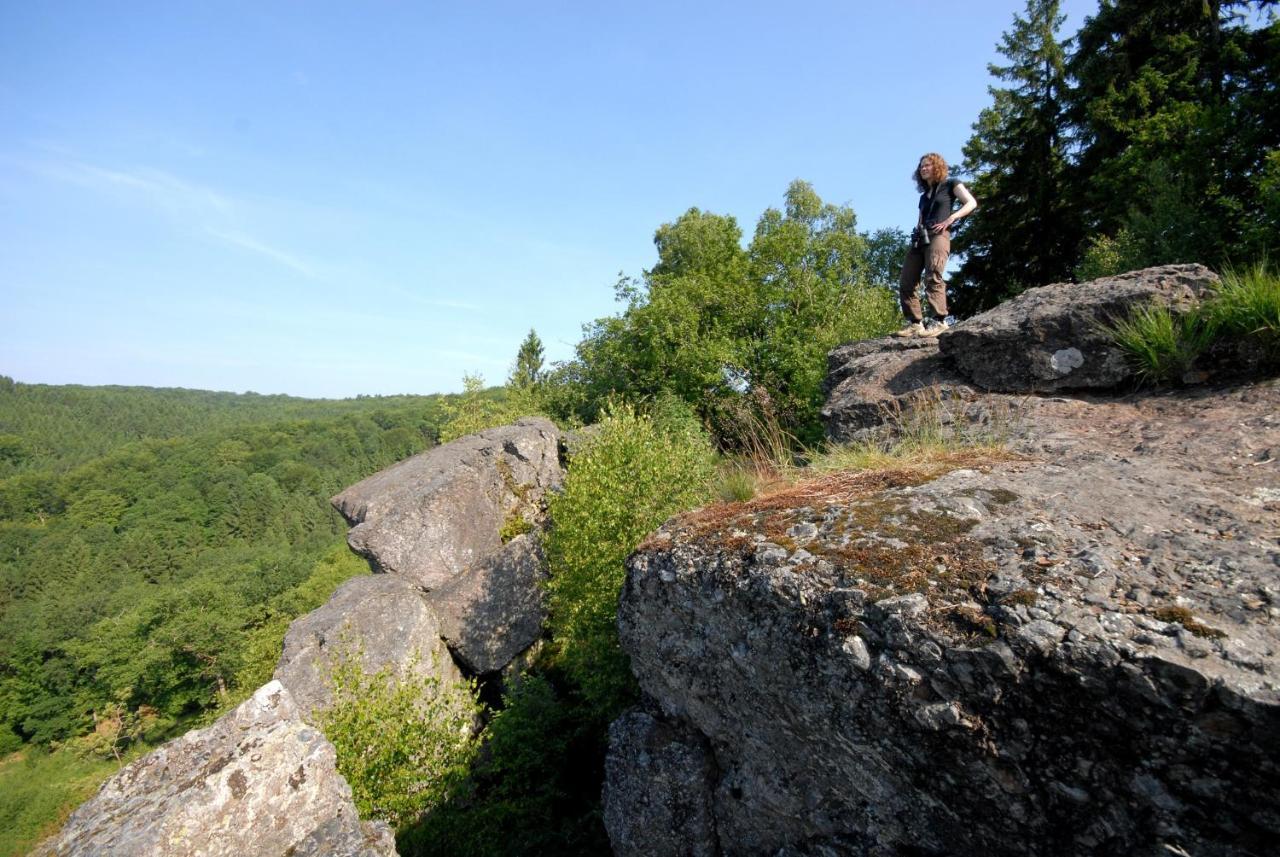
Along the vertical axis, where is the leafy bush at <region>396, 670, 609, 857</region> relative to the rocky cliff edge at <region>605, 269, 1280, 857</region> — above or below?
below

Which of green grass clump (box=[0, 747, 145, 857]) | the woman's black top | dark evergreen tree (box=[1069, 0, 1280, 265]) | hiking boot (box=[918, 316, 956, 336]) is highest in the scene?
dark evergreen tree (box=[1069, 0, 1280, 265])

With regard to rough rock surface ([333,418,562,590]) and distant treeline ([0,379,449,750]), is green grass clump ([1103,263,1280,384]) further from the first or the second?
distant treeline ([0,379,449,750])

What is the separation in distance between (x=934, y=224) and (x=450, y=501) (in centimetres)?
1238

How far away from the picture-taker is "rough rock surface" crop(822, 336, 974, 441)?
735cm

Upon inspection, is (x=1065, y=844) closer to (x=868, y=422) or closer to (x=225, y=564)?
(x=868, y=422)

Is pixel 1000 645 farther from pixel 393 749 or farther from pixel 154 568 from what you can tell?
pixel 154 568

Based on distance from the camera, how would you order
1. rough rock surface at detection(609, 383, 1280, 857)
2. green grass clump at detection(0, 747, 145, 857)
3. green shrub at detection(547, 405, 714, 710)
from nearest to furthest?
1. rough rock surface at detection(609, 383, 1280, 857)
2. green shrub at detection(547, 405, 714, 710)
3. green grass clump at detection(0, 747, 145, 857)

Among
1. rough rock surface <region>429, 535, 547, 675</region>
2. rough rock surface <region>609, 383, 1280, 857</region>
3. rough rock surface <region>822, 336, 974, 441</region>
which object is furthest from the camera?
rough rock surface <region>429, 535, 547, 675</region>

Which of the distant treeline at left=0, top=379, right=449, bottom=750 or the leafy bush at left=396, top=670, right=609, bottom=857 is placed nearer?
the leafy bush at left=396, top=670, right=609, bottom=857

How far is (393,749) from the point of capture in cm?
905

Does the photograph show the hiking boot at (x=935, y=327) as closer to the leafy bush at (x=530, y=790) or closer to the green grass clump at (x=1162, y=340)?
the green grass clump at (x=1162, y=340)

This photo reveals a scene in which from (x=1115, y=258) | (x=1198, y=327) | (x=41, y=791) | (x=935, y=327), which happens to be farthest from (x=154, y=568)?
(x=1198, y=327)

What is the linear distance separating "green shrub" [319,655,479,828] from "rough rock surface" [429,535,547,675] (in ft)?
9.16

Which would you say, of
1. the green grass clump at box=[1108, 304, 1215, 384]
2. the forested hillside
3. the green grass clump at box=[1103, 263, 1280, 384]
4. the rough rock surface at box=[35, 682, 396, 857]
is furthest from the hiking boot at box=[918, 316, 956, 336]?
the forested hillside
